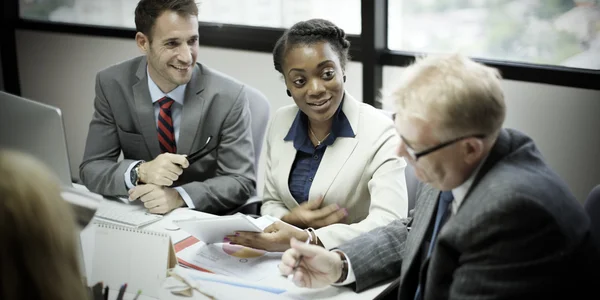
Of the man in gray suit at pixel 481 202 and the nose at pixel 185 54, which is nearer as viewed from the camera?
the man in gray suit at pixel 481 202

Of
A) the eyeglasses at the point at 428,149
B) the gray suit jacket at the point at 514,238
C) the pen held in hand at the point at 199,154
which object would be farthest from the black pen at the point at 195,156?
the gray suit jacket at the point at 514,238

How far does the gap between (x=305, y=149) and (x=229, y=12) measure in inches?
76.8

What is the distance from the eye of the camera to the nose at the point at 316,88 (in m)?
2.42

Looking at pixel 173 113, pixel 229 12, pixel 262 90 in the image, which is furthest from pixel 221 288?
pixel 229 12

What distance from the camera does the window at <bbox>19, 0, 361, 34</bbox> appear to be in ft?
12.7

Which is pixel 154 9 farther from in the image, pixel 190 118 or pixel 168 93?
pixel 190 118

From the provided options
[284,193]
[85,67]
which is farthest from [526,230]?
[85,67]

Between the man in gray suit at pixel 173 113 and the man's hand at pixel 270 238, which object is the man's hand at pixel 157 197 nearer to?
the man in gray suit at pixel 173 113

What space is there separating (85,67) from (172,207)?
2656 mm

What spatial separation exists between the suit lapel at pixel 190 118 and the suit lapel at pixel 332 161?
2.05ft

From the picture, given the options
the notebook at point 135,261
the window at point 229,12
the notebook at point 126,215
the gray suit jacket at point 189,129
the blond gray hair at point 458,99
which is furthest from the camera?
the window at point 229,12

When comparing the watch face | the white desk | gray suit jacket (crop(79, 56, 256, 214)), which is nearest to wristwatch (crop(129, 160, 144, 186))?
the watch face

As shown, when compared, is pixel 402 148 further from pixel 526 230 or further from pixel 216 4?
pixel 216 4

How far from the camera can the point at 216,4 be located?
430 centimetres
